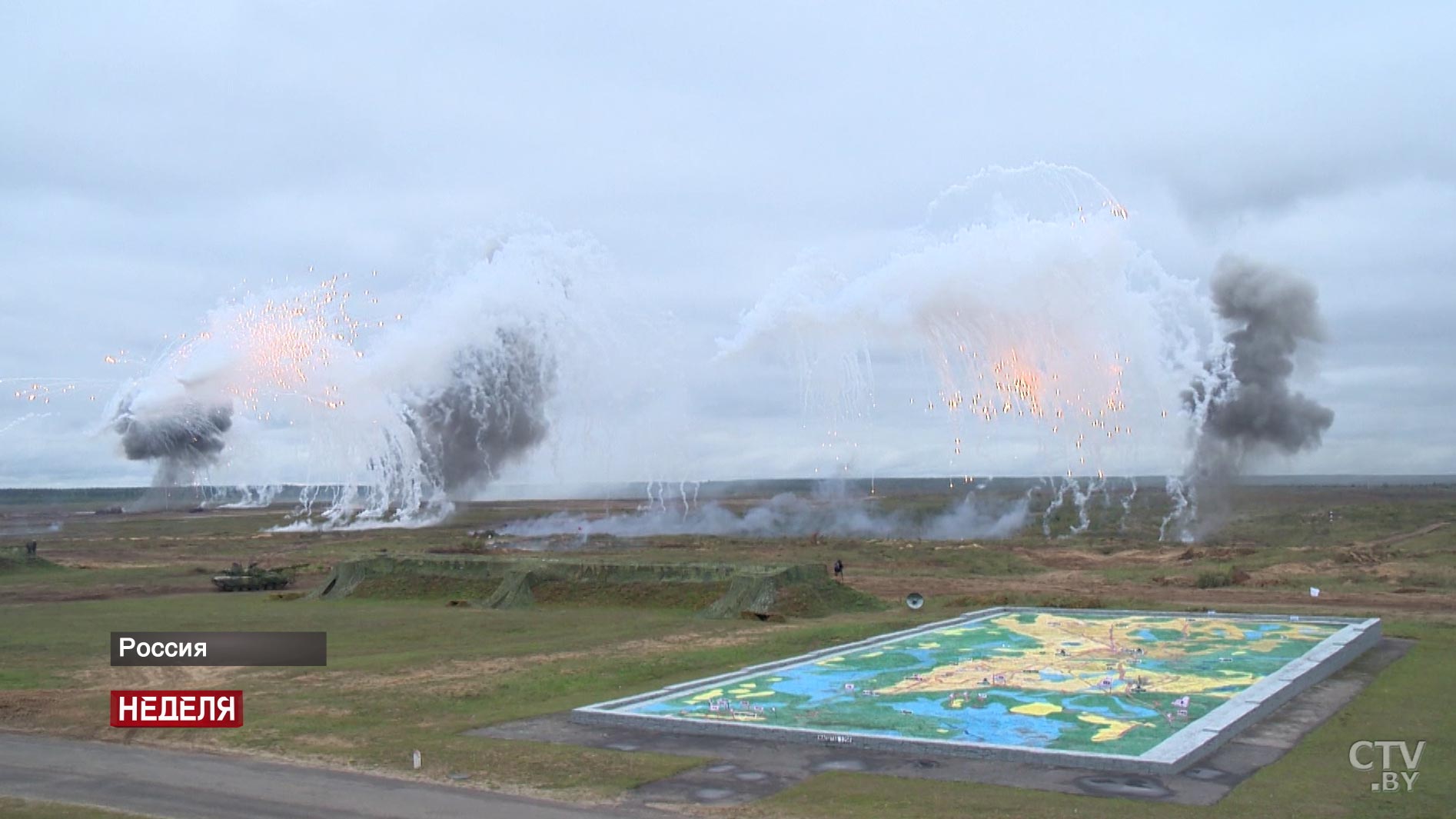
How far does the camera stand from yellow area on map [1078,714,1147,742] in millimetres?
22250

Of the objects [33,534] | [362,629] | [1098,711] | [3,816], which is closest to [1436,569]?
→ [1098,711]

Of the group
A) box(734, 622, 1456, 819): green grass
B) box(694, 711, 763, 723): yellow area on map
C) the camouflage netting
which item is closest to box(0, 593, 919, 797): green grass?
the camouflage netting

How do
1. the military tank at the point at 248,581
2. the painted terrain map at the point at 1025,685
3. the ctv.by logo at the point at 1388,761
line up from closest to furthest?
the ctv.by logo at the point at 1388,761 < the painted terrain map at the point at 1025,685 < the military tank at the point at 248,581

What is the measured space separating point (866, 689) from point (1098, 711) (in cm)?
559

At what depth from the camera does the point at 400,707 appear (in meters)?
27.2

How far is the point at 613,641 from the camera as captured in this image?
3897 centimetres

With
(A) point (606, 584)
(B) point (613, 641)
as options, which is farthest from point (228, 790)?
(A) point (606, 584)

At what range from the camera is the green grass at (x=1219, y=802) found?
17375mm
